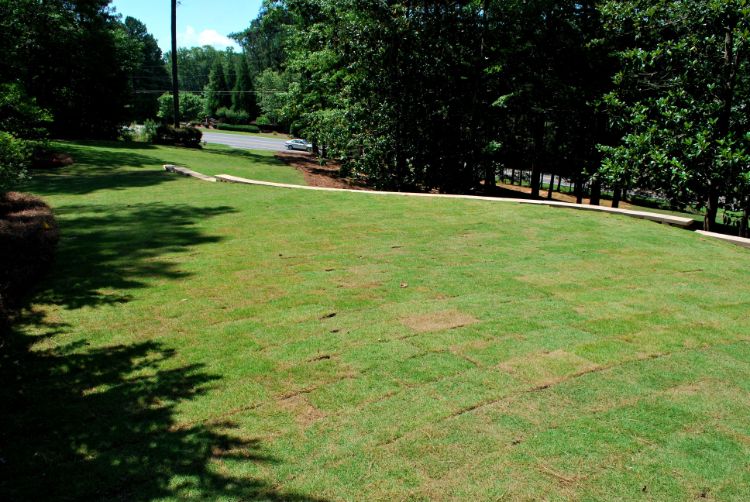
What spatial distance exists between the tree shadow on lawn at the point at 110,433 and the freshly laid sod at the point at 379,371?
15 mm

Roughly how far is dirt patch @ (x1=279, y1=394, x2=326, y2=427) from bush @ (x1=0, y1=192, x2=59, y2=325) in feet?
9.87

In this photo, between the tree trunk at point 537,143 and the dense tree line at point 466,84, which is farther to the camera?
the tree trunk at point 537,143

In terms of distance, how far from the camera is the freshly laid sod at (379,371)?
312 cm

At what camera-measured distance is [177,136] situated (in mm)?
29641

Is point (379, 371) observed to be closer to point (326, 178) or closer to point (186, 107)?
point (326, 178)

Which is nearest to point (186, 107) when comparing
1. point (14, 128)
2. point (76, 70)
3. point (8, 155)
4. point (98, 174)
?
point (76, 70)

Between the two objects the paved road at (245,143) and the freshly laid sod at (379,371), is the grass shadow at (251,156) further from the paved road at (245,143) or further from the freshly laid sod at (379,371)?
the freshly laid sod at (379,371)

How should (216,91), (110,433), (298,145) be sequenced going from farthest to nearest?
(216,91)
(298,145)
(110,433)

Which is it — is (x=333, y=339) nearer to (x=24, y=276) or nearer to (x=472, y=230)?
(x=24, y=276)

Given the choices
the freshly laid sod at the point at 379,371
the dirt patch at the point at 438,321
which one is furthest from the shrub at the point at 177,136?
the dirt patch at the point at 438,321

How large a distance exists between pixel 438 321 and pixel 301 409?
1.92 metres

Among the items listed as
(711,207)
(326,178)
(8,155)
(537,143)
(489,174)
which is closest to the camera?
(8,155)

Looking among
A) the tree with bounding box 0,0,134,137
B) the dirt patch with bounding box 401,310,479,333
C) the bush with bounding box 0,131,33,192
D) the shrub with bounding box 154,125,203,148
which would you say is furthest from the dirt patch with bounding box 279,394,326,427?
the tree with bounding box 0,0,134,137

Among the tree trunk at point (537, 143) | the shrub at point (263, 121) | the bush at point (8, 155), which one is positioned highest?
the shrub at point (263, 121)
